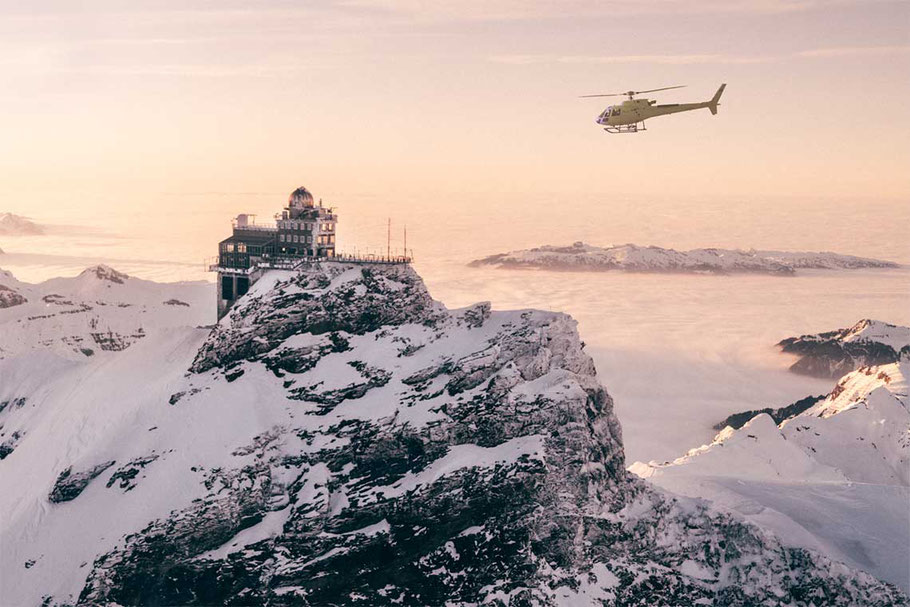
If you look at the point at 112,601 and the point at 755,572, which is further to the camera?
the point at 755,572

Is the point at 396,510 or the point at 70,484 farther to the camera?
the point at 70,484

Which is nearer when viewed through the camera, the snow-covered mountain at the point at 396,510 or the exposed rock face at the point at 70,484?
the snow-covered mountain at the point at 396,510

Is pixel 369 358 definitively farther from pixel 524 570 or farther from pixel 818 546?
pixel 818 546

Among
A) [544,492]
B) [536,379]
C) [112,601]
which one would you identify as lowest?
[112,601]

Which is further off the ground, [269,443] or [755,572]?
[269,443]

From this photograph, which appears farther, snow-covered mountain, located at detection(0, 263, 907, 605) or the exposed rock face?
the exposed rock face

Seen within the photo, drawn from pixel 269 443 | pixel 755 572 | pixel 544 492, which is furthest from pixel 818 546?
pixel 269 443

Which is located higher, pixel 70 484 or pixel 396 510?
pixel 396 510
